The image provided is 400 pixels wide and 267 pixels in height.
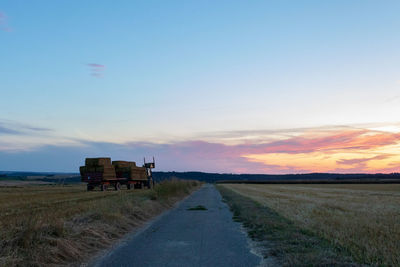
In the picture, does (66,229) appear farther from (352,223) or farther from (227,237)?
(352,223)

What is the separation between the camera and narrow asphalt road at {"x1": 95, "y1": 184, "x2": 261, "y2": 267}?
8.57 m

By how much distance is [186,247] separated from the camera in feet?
33.7

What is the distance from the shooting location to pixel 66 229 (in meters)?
10.3

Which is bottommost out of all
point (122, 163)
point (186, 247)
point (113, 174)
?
point (186, 247)

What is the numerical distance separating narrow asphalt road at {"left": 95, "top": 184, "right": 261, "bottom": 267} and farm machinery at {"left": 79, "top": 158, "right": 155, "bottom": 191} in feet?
76.5

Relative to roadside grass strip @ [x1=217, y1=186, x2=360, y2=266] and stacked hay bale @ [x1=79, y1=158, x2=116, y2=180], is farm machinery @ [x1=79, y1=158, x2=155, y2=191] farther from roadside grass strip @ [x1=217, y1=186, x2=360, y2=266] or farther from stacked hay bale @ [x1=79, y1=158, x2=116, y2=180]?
roadside grass strip @ [x1=217, y1=186, x2=360, y2=266]

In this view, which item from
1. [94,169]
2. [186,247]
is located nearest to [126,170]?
[94,169]

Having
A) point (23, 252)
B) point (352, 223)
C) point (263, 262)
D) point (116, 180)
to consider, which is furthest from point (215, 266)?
point (116, 180)

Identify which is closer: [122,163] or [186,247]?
[186,247]

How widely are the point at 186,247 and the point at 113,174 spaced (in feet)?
100

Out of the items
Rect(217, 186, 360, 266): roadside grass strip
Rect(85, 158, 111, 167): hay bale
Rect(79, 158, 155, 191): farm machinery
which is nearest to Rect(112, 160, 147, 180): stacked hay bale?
Rect(79, 158, 155, 191): farm machinery

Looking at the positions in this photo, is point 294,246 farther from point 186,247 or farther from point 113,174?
point 113,174

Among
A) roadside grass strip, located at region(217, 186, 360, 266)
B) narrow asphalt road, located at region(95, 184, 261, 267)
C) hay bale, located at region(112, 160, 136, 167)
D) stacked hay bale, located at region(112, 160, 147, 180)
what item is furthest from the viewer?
hay bale, located at region(112, 160, 136, 167)

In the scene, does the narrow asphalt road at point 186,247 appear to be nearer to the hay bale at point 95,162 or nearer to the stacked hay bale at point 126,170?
the hay bale at point 95,162
